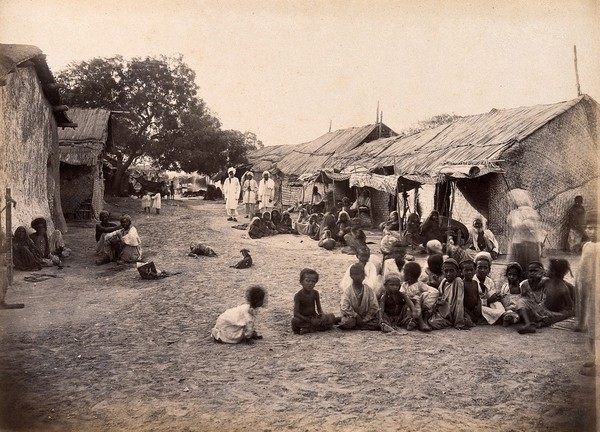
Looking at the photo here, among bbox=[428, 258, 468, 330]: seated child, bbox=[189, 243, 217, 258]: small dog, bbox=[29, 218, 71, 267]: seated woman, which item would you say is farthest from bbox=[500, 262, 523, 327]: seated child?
bbox=[29, 218, 71, 267]: seated woman

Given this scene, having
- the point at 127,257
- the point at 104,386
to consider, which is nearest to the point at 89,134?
the point at 127,257

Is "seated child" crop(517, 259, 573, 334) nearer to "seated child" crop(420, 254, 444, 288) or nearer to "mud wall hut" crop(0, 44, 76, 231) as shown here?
"seated child" crop(420, 254, 444, 288)

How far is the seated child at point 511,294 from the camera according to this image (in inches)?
211

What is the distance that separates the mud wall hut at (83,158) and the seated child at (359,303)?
32.0 ft

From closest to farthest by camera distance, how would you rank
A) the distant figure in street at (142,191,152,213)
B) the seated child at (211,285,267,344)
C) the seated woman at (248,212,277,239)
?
the seated child at (211,285,267,344), the seated woman at (248,212,277,239), the distant figure in street at (142,191,152,213)

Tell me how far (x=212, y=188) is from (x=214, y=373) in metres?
19.7

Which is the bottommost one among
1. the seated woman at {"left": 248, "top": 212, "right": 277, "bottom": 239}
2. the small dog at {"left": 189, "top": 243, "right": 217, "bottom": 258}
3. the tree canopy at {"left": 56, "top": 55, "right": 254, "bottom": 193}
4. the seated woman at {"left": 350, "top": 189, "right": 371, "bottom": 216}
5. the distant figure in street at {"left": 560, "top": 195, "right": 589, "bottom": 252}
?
the small dog at {"left": 189, "top": 243, "right": 217, "bottom": 258}

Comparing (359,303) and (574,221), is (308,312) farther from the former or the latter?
(574,221)

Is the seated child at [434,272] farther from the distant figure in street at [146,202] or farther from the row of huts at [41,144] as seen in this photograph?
the distant figure in street at [146,202]

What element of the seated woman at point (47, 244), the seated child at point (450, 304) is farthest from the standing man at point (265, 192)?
the seated child at point (450, 304)

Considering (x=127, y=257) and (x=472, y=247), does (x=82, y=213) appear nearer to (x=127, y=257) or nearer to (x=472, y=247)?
(x=127, y=257)

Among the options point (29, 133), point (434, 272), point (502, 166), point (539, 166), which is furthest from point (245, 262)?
point (539, 166)

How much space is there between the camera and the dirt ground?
3.48 meters

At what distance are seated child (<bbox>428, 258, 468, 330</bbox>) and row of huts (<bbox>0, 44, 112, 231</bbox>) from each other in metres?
5.16
